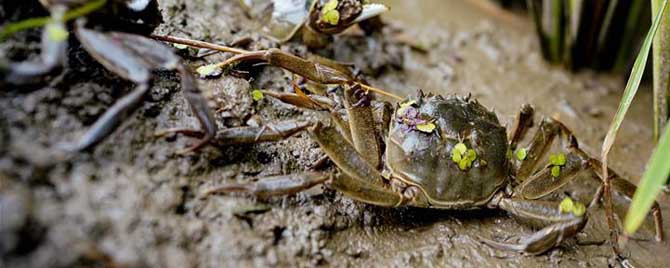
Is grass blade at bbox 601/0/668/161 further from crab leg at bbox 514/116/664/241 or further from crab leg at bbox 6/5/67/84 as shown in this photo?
crab leg at bbox 6/5/67/84

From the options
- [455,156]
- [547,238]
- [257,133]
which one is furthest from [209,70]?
[547,238]

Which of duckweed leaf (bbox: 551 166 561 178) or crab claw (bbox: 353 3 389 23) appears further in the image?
crab claw (bbox: 353 3 389 23)

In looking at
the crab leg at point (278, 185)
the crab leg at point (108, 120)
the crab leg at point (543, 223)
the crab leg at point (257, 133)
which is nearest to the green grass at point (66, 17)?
the crab leg at point (108, 120)

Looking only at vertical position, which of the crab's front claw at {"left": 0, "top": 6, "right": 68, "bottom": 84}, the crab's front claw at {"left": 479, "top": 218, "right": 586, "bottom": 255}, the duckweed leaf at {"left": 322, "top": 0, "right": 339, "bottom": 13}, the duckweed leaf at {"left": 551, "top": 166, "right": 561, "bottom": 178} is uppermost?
the crab's front claw at {"left": 0, "top": 6, "right": 68, "bottom": 84}

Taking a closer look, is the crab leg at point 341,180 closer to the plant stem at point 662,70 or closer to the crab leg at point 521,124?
the crab leg at point 521,124

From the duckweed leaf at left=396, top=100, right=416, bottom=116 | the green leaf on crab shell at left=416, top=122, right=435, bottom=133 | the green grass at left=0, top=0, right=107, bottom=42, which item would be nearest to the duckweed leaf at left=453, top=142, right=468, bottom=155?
the green leaf on crab shell at left=416, top=122, right=435, bottom=133

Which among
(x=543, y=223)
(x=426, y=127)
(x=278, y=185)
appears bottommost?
(x=543, y=223)

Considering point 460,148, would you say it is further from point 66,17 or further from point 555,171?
point 66,17
